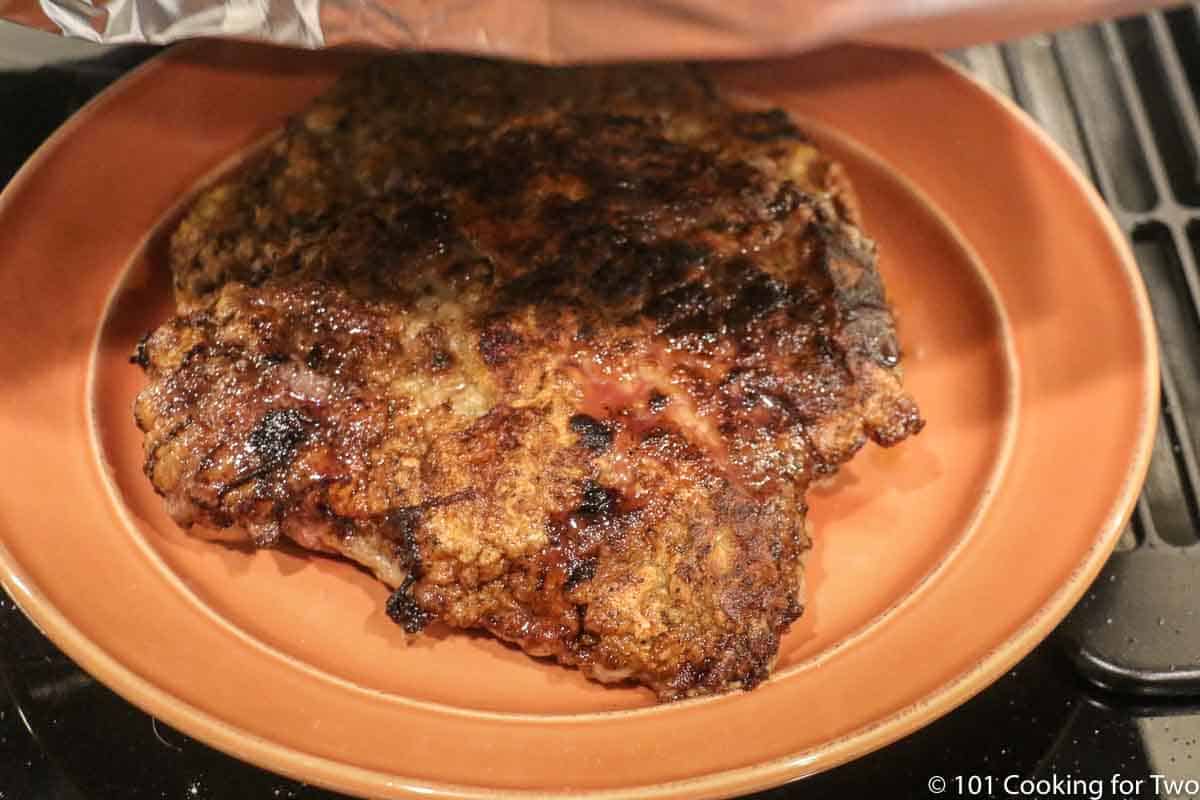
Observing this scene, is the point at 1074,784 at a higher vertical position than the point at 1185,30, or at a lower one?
lower

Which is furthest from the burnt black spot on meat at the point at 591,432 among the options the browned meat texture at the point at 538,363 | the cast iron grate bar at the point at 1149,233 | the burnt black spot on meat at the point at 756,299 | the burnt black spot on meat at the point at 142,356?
the cast iron grate bar at the point at 1149,233

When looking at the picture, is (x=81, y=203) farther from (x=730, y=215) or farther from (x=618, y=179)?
(x=730, y=215)

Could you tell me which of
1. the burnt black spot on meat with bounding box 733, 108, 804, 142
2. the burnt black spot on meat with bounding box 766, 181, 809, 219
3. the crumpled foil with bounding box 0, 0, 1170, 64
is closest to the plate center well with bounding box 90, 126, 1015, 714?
the burnt black spot on meat with bounding box 733, 108, 804, 142

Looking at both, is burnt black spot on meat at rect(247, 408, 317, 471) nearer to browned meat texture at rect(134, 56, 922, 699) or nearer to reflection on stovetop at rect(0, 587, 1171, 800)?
browned meat texture at rect(134, 56, 922, 699)

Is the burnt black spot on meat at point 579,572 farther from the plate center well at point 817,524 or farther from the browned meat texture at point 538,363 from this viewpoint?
the plate center well at point 817,524

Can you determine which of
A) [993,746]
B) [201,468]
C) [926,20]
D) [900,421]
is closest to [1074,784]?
[993,746]

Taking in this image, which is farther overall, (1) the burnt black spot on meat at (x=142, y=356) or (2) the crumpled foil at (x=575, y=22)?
(1) the burnt black spot on meat at (x=142, y=356)

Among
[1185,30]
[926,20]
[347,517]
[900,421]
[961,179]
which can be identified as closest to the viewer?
[926,20]

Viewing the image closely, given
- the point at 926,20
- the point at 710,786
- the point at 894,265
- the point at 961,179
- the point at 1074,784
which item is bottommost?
the point at 1074,784
